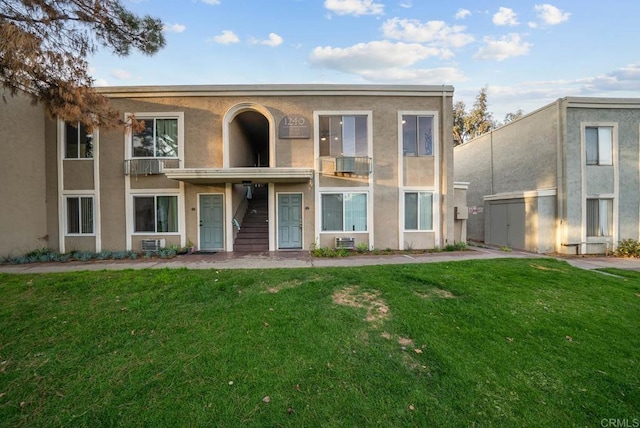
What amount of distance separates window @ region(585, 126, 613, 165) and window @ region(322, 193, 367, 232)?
31.7ft

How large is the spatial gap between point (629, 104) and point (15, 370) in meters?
19.3

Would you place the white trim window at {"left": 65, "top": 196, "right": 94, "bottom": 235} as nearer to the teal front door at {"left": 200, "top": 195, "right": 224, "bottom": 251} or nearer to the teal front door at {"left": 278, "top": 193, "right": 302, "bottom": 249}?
the teal front door at {"left": 200, "top": 195, "right": 224, "bottom": 251}

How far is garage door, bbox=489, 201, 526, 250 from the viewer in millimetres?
11594

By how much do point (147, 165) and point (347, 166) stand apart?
8.00 m

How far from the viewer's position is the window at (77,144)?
10.3 metres

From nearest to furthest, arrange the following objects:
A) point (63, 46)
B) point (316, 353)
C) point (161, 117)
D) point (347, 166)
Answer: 1. point (316, 353)
2. point (63, 46)
3. point (347, 166)
4. point (161, 117)

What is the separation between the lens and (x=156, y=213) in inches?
411

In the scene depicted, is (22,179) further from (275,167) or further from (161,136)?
(275,167)

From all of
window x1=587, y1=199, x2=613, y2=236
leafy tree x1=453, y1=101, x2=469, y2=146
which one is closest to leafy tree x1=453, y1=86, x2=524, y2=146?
leafy tree x1=453, y1=101, x2=469, y2=146

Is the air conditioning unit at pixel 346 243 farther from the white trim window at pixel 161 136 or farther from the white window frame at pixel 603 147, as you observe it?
the white window frame at pixel 603 147

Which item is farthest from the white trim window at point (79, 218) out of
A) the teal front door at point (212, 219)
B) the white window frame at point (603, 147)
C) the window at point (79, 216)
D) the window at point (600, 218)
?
the white window frame at point (603, 147)

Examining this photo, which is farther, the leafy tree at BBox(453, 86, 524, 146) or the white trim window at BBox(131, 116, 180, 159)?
the leafy tree at BBox(453, 86, 524, 146)

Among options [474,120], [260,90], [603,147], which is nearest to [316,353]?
[260,90]

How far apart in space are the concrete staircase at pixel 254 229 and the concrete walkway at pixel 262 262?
1.02m
